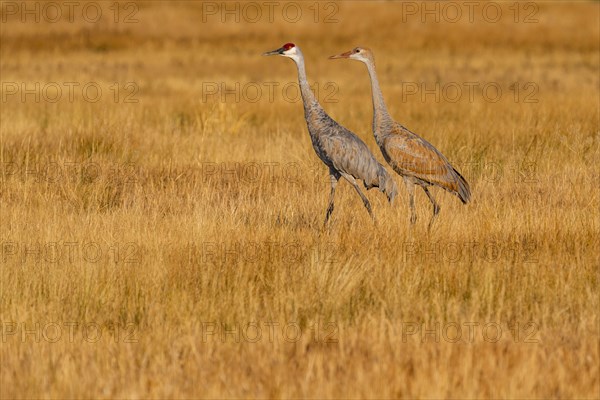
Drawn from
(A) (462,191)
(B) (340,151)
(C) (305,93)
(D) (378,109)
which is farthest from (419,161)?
(C) (305,93)

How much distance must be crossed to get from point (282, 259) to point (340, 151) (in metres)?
1.77

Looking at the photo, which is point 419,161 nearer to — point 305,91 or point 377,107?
point 377,107

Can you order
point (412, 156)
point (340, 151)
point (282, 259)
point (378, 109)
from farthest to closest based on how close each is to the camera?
point (378, 109) < point (412, 156) < point (340, 151) < point (282, 259)

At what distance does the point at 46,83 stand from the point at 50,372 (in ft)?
54.4

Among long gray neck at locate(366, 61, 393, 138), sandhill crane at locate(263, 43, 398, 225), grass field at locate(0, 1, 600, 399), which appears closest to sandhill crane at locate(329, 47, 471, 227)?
long gray neck at locate(366, 61, 393, 138)

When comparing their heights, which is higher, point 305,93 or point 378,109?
point 305,93

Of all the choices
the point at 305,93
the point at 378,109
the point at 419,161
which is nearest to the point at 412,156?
the point at 419,161

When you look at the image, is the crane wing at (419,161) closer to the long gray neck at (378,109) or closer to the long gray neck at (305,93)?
the long gray neck at (378,109)

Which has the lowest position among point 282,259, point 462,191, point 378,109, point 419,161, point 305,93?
point 282,259

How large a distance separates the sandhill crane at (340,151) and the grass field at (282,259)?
0.32m

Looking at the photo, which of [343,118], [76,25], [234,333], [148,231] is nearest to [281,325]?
[234,333]

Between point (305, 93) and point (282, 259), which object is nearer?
point (282, 259)

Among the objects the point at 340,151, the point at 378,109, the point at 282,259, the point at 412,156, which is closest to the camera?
the point at 282,259

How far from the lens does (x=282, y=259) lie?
284 inches
